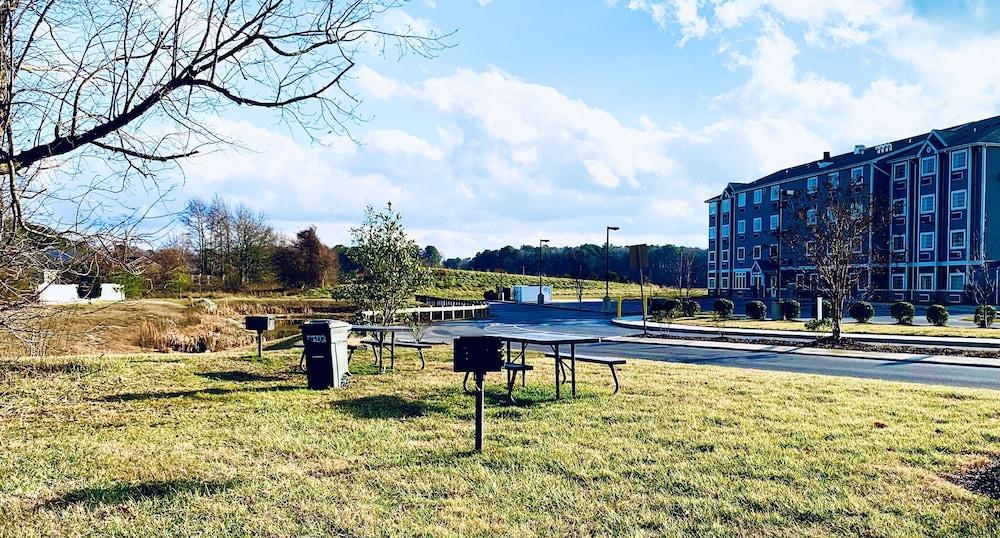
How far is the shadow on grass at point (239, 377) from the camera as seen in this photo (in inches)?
420

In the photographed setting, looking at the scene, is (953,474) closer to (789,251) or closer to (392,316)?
(392,316)

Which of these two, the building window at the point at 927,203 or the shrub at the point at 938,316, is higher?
the building window at the point at 927,203

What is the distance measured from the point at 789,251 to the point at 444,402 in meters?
55.7

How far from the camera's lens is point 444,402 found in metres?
8.80

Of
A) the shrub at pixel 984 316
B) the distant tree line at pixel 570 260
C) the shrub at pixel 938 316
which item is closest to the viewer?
the shrub at pixel 984 316

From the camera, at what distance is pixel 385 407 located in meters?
8.43

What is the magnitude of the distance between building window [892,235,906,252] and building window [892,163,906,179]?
4356 millimetres

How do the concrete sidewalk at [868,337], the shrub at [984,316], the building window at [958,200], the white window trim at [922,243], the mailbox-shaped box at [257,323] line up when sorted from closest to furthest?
the mailbox-shaped box at [257,323]
the concrete sidewalk at [868,337]
the shrub at [984,316]
the building window at [958,200]
the white window trim at [922,243]

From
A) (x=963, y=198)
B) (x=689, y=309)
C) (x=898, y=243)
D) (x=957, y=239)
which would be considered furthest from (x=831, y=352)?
(x=898, y=243)

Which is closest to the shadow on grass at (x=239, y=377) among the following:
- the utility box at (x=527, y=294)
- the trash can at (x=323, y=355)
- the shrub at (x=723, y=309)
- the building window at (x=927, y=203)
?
the trash can at (x=323, y=355)

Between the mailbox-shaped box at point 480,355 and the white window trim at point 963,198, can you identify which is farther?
the white window trim at point 963,198

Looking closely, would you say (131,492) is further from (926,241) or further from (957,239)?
(926,241)

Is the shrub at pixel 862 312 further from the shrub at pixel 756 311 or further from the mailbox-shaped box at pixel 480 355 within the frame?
the mailbox-shaped box at pixel 480 355

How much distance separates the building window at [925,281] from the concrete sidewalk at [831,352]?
3484cm
